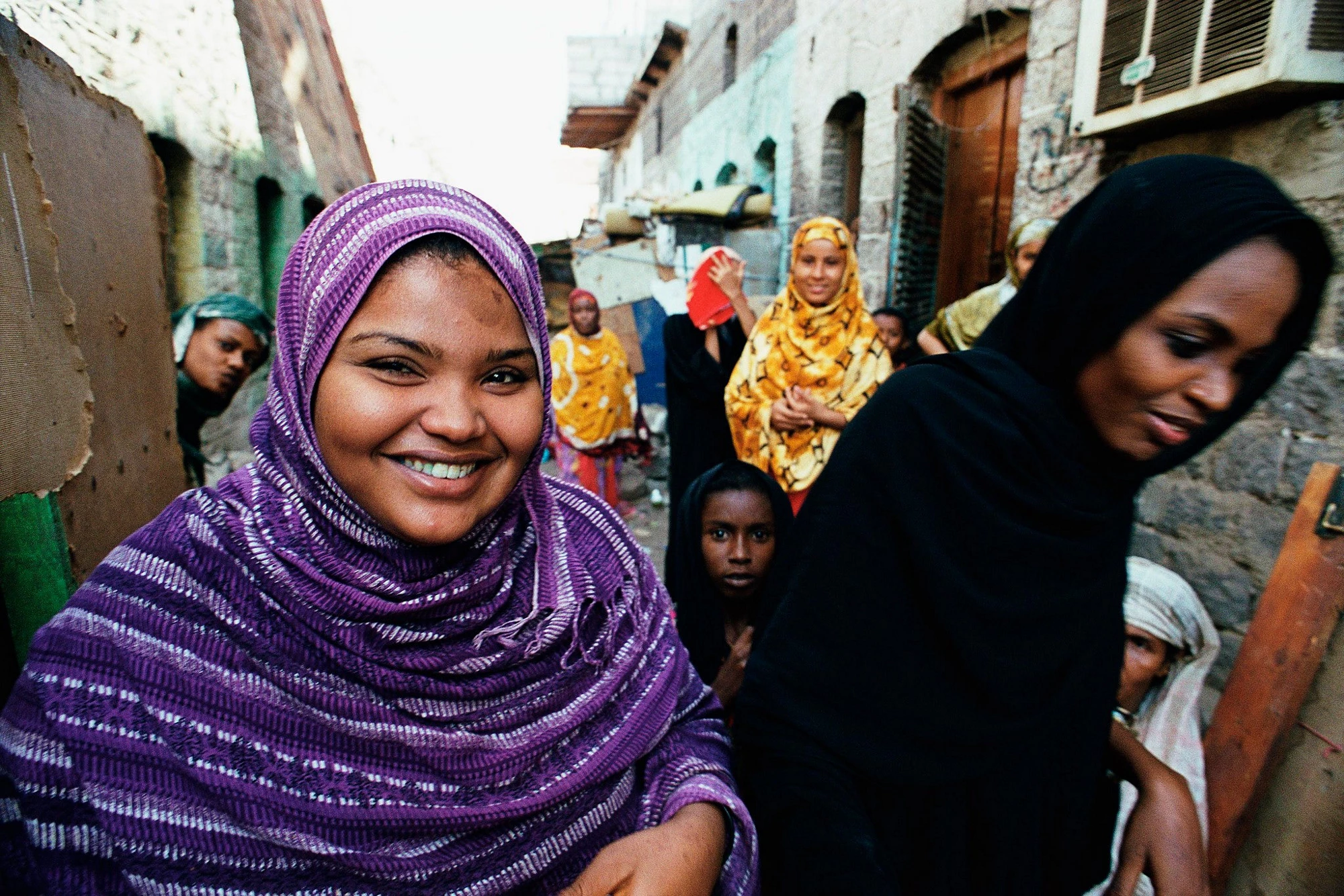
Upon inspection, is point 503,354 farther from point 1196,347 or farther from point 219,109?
point 219,109

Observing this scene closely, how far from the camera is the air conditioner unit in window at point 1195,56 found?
2.37 m

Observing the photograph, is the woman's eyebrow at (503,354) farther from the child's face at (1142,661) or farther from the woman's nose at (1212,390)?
the child's face at (1142,661)

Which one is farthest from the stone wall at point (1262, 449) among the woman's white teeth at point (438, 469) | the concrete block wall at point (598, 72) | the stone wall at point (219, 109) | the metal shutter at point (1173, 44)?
the concrete block wall at point (598, 72)

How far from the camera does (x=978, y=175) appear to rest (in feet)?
16.0

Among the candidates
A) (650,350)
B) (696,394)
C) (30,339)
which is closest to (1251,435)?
(696,394)

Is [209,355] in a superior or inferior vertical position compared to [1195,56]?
inferior

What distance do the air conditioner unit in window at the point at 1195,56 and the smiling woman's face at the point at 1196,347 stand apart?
2096mm

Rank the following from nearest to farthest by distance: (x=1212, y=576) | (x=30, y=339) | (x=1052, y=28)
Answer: (x=30, y=339)
(x=1212, y=576)
(x=1052, y=28)

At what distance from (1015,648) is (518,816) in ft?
2.72

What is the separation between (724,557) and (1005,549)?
1.42 meters

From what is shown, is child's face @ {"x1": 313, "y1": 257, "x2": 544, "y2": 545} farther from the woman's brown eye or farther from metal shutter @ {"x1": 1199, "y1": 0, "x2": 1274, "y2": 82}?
metal shutter @ {"x1": 1199, "y1": 0, "x2": 1274, "y2": 82}

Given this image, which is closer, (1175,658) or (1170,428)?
(1170,428)

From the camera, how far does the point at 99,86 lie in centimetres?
381

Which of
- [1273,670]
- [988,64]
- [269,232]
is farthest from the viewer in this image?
[269,232]
